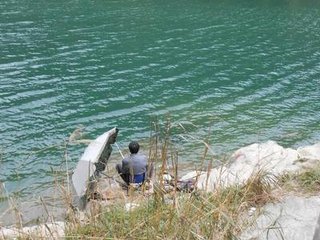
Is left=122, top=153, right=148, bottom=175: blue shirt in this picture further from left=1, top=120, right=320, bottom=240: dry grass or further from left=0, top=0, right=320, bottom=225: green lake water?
left=1, top=120, right=320, bottom=240: dry grass

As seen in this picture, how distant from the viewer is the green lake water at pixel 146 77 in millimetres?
20781

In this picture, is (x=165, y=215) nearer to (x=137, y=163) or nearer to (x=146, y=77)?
(x=137, y=163)

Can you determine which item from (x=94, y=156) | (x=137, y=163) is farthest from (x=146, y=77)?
(x=137, y=163)

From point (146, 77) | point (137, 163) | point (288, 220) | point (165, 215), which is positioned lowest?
point (146, 77)

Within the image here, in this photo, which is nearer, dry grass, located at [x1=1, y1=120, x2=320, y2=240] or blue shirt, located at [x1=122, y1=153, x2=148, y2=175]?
dry grass, located at [x1=1, y1=120, x2=320, y2=240]

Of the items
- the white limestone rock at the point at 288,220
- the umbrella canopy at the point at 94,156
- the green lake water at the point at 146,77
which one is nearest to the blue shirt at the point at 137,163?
the umbrella canopy at the point at 94,156

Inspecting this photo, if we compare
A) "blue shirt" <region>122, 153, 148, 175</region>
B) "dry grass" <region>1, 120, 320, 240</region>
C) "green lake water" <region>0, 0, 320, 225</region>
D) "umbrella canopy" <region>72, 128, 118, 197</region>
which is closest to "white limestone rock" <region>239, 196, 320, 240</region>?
"dry grass" <region>1, 120, 320, 240</region>

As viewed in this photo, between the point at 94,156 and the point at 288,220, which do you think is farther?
the point at 94,156

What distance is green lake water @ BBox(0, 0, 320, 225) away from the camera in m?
20.8

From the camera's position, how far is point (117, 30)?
41.3m

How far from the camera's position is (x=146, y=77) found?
30094mm

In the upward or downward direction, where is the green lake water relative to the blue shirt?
downward

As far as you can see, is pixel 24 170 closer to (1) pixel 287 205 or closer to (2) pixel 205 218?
(1) pixel 287 205

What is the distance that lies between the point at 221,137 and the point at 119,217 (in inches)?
603
